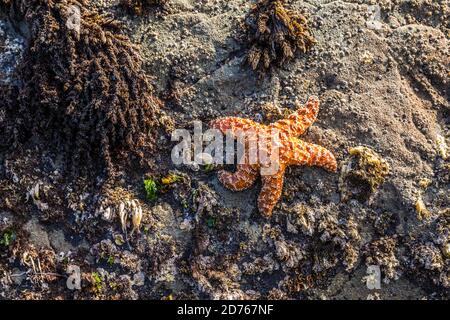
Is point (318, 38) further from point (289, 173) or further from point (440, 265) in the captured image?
point (440, 265)

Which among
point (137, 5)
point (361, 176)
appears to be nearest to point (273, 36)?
point (137, 5)

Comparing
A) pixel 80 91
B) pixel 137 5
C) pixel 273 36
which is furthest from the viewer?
pixel 137 5

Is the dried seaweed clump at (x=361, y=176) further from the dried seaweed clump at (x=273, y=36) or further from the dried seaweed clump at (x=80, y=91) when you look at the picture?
the dried seaweed clump at (x=80, y=91)

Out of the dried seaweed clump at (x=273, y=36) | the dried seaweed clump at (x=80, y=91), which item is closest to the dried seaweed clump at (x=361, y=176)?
the dried seaweed clump at (x=273, y=36)

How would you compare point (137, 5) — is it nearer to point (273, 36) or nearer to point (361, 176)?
point (273, 36)

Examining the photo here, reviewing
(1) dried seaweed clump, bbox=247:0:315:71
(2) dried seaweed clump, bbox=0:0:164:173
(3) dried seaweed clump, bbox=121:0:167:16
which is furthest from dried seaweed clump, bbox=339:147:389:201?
(3) dried seaweed clump, bbox=121:0:167:16
